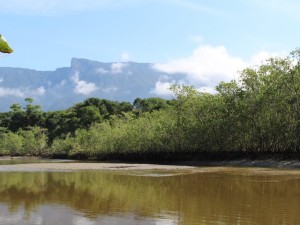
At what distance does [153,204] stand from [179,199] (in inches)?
72.5

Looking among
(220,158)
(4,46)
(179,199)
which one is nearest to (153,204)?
(179,199)

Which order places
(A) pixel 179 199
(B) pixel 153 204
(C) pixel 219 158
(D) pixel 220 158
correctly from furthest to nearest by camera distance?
1. (C) pixel 219 158
2. (D) pixel 220 158
3. (A) pixel 179 199
4. (B) pixel 153 204

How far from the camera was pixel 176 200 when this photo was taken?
19.4 m

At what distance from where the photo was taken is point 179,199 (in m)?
19.7

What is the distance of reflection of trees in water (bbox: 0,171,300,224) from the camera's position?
15389 millimetres

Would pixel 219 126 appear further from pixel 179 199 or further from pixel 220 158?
pixel 179 199

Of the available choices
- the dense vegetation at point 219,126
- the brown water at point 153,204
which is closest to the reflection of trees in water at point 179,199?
the brown water at point 153,204

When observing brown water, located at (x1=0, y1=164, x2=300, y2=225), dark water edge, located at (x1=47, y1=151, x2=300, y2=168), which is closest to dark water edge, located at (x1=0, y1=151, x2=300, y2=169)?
dark water edge, located at (x1=47, y1=151, x2=300, y2=168)

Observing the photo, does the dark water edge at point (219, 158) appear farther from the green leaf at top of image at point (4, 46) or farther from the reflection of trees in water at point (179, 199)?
the green leaf at top of image at point (4, 46)

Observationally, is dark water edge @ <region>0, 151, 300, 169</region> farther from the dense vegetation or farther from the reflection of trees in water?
the reflection of trees in water

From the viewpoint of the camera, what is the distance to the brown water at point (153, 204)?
14516 mm

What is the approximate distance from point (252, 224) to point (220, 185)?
12.2 m

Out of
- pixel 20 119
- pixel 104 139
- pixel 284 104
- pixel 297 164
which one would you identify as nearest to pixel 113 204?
pixel 297 164

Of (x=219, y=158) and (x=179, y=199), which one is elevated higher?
(x=219, y=158)
